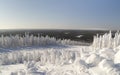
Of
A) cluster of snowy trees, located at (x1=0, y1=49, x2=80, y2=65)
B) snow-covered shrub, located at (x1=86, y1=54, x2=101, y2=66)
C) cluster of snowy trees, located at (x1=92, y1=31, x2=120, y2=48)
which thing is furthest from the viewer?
cluster of snowy trees, located at (x1=92, y1=31, x2=120, y2=48)

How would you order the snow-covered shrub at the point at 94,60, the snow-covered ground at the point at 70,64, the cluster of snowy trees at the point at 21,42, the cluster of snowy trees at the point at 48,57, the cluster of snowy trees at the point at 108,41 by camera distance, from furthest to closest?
the cluster of snowy trees at the point at 21,42 → the cluster of snowy trees at the point at 108,41 → the cluster of snowy trees at the point at 48,57 → the snow-covered shrub at the point at 94,60 → the snow-covered ground at the point at 70,64

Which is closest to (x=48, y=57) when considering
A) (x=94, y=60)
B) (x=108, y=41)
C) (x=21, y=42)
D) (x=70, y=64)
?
(x=70, y=64)

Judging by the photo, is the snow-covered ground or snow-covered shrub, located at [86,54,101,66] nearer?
the snow-covered ground

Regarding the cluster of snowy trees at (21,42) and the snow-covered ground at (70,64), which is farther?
the cluster of snowy trees at (21,42)

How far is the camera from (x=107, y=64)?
22.3 meters

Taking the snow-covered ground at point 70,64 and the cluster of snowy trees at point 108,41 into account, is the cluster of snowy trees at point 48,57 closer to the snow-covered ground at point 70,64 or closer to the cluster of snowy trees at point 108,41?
the snow-covered ground at point 70,64

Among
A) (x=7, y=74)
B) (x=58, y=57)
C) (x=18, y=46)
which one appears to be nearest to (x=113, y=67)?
(x=58, y=57)

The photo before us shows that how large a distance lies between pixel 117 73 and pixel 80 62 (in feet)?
24.0

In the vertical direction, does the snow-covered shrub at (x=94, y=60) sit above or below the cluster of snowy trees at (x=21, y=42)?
above

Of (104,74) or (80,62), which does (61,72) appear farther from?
(104,74)

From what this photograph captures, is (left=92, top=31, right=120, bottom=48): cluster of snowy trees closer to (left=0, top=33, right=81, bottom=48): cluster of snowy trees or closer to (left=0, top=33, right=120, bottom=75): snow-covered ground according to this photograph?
(left=0, top=33, right=120, bottom=75): snow-covered ground

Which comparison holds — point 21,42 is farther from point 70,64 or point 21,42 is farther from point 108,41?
point 70,64

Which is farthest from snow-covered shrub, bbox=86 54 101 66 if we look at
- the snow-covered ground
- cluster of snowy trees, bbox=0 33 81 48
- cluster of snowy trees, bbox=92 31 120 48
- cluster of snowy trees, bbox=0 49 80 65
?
cluster of snowy trees, bbox=0 33 81 48

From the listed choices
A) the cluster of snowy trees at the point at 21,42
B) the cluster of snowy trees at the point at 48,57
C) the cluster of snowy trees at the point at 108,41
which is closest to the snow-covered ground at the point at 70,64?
the cluster of snowy trees at the point at 48,57
